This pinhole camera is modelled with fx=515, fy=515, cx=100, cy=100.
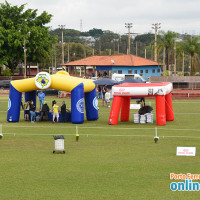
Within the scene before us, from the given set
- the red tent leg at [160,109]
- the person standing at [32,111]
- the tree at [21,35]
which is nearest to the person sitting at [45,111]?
the person standing at [32,111]

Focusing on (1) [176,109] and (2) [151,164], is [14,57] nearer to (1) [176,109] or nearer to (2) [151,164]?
(1) [176,109]

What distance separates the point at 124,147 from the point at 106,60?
59.5 metres

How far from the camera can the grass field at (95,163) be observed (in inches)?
588

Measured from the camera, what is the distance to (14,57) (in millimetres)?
79250

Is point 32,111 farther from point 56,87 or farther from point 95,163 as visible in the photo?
point 95,163

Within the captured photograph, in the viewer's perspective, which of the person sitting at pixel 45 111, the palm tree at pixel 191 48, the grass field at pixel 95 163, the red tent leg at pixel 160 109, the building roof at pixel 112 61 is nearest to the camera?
the grass field at pixel 95 163

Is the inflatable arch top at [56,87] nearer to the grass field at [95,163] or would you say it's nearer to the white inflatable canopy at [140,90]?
the grass field at [95,163]

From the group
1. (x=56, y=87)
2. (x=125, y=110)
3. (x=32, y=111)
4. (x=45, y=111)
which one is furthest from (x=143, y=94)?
(x=32, y=111)

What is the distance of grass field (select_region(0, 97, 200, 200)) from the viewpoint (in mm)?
14945

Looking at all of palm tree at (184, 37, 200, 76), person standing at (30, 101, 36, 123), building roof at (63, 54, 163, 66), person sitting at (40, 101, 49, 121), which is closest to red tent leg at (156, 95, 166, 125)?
person sitting at (40, 101, 49, 121)

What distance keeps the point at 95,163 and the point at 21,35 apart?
2370 inches

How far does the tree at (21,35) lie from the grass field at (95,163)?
154ft

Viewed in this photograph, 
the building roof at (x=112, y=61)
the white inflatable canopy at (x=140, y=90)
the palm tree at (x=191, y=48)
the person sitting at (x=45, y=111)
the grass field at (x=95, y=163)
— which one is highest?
the palm tree at (x=191, y=48)

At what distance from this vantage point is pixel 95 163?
63.1 ft
